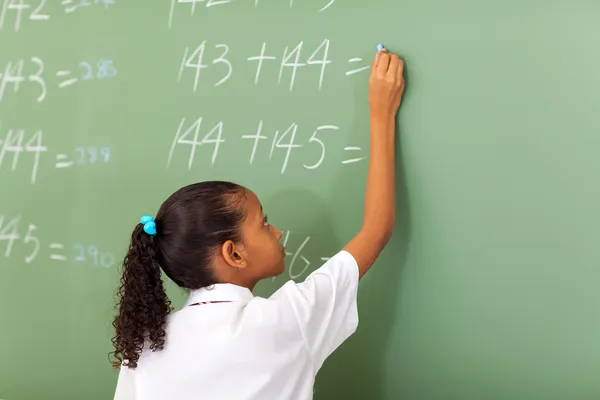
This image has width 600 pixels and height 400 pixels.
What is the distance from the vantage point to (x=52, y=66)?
1.21 meters

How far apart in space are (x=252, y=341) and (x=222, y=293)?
0.31 feet

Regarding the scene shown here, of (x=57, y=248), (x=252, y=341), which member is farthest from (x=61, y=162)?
(x=252, y=341)

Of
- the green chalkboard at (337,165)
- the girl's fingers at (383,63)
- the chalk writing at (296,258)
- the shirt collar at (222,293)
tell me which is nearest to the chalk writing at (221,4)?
the green chalkboard at (337,165)

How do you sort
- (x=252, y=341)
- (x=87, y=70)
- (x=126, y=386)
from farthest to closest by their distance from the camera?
(x=87, y=70)
(x=126, y=386)
(x=252, y=341)

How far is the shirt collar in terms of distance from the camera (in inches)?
34.4

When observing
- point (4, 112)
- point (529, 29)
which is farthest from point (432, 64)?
point (4, 112)

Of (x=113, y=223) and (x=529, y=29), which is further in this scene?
(x=113, y=223)

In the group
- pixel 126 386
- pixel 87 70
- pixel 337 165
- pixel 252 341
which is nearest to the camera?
pixel 252 341

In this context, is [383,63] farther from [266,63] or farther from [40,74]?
[40,74]

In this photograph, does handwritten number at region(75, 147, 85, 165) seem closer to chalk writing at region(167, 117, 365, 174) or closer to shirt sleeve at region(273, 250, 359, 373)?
chalk writing at region(167, 117, 365, 174)

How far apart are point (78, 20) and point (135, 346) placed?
70 cm

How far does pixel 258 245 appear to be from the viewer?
2.97 feet

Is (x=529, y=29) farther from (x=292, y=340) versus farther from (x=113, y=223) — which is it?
(x=113, y=223)

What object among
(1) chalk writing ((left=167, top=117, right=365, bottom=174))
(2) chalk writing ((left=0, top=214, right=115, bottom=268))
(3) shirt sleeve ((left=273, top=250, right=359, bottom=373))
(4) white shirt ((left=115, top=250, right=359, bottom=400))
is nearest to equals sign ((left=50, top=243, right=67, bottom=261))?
(2) chalk writing ((left=0, top=214, right=115, bottom=268))
